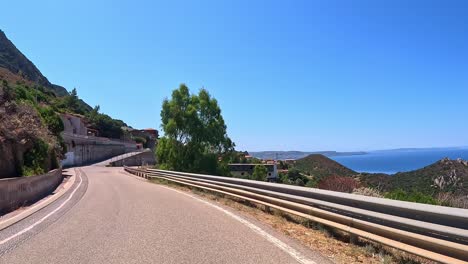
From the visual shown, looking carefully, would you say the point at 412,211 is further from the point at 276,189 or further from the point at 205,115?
the point at 205,115

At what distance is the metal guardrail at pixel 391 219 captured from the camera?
16.7ft

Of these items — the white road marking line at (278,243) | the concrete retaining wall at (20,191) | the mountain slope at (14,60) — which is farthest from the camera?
the mountain slope at (14,60)

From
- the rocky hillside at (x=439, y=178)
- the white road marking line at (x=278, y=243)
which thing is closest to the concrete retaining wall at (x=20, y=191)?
the white road marking line at (x=278, y=243)

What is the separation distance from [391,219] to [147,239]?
425cm

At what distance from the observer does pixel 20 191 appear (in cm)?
1532

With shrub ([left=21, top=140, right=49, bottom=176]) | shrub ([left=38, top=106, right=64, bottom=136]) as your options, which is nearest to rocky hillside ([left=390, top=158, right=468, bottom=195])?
shrub ([left=21, top=140, right=49, bottom=176])

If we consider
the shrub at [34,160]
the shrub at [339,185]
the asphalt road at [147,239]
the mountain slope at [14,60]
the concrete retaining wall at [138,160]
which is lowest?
the asphalt road at [147,239]

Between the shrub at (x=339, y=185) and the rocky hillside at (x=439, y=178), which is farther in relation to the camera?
the rocky hillside at (x=439, y=178)

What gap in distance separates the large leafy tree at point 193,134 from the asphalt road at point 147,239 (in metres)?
34.1

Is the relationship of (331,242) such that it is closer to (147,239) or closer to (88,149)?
(147,239)

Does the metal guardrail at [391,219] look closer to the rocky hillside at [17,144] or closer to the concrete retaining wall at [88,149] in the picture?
the rocky hillside at [17,144]

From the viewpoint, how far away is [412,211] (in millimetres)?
5855

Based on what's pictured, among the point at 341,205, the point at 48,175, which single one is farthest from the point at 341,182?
the point at 48,175

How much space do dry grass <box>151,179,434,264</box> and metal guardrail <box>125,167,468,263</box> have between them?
0.25 meters
